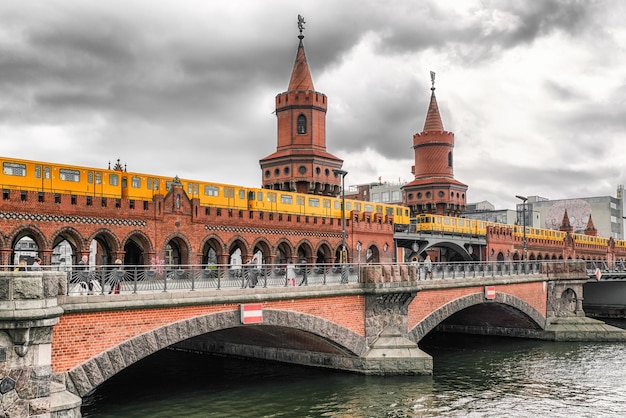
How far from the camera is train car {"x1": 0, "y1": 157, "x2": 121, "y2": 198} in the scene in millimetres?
32625

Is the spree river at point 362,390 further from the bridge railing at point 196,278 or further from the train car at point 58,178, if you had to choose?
the train car at point 58,178

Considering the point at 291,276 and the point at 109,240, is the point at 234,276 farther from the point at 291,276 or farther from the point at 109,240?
the point at 109,240

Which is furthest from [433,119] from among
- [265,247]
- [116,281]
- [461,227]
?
[116,281]

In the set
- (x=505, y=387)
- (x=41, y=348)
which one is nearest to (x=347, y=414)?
(x=505, y=387)

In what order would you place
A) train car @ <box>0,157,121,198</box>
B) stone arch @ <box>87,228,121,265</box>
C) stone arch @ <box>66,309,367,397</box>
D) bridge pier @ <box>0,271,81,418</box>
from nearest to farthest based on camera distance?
bridge pier @ <box>0,271,81,418</box>, stone arch @ <box>66,309,367,397</box>, train car @ <box>0,157,121,198</box>, stone arch @ <box>87,228,121,265</box>

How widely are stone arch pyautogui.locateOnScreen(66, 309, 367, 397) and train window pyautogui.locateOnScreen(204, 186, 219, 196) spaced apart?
1845 centimetres

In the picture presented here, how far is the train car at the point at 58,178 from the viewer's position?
32625mm

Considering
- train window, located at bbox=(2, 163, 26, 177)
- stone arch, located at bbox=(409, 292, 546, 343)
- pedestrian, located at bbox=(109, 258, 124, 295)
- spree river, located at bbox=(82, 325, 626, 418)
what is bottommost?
spree river, located at bbox=(82, 325, 626, 418)

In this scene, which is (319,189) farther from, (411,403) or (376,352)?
(411,403)

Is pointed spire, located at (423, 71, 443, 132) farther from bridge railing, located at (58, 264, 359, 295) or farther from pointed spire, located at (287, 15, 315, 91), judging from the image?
bridge railing, located at (58, 264, 359, 295)

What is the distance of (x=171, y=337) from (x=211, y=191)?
76.1 feet

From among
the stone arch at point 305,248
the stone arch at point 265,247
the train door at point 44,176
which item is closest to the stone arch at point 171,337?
the train door at point 44,176

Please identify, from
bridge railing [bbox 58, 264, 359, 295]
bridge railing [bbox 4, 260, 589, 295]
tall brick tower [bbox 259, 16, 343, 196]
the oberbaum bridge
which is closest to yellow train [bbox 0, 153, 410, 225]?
the oberbaum bridge

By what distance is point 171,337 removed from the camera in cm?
2039
